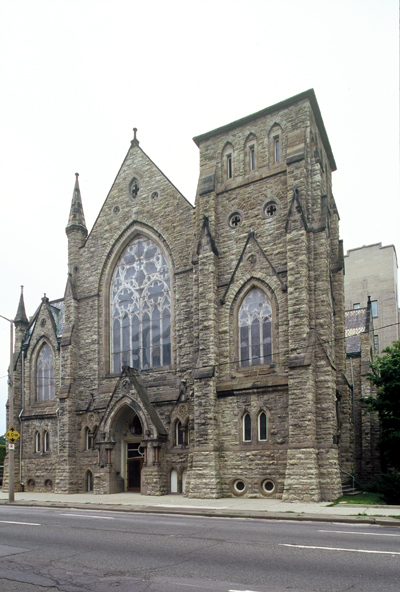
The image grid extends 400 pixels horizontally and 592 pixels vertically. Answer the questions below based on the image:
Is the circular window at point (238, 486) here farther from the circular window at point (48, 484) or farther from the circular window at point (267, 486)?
the circular window at point (48, 484)

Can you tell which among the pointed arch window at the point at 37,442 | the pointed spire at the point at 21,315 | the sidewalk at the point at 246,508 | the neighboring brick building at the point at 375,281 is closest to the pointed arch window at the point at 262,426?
the sidewalk at the point at 246,508

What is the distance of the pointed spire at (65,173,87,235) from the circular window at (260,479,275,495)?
1718 centimetres

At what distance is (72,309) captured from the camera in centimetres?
3102

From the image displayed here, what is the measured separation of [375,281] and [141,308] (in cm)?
3267

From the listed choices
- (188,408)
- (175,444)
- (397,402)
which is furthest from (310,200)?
(175,444)

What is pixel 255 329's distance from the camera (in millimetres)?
24531

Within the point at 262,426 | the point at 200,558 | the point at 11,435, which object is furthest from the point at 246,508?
the point at 11,435

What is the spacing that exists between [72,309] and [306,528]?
815 inches

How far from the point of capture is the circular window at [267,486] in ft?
73.3

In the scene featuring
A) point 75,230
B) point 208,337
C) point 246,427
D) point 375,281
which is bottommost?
point 246,427

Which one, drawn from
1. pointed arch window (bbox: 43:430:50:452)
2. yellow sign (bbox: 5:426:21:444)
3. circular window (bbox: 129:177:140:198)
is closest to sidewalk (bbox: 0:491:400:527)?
yellow sign (bbox: 5:426:21:444)

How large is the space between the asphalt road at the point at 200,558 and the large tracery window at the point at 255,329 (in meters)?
10.8

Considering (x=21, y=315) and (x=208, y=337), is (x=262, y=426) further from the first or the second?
(x=21, y=315)

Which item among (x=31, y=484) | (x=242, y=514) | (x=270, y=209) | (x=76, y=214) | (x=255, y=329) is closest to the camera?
(x=242, y=514)
